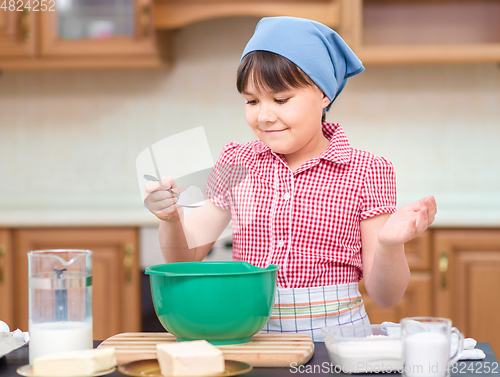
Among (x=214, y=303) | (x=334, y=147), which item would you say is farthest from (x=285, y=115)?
(x=214, y=303)

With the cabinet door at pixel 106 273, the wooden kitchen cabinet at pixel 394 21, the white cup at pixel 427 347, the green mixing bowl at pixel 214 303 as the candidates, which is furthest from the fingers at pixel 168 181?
the wooden kitchen cabinet at pixel 394 21

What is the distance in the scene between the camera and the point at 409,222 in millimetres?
753

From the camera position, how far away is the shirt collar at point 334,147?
3.41 ft

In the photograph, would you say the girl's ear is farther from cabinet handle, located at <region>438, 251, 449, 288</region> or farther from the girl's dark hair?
cabinet handle, located at <region>438, 251, 449, 288</region>

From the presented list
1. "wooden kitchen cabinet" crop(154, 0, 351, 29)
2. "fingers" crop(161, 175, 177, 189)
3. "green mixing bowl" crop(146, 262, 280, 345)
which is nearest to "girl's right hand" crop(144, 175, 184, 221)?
"fingers" crop(161, 175, 177, 189)

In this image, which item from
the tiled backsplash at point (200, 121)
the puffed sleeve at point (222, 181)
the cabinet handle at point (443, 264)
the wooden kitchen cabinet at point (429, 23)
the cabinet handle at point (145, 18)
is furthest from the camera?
the tiled backsplash at point (200, 121)

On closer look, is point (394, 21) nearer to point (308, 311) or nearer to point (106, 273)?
point (106, 273)

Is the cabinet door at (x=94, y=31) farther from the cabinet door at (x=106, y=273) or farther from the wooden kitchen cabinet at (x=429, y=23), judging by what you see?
the wooden kitchen cabinet at (x=429, y=23)

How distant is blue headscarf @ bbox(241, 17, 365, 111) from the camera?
0.95 m

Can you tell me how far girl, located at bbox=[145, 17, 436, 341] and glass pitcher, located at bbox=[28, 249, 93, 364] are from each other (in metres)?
0.21

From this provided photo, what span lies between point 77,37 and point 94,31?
0.23 feet

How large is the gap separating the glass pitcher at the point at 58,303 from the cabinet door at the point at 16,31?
179 cm

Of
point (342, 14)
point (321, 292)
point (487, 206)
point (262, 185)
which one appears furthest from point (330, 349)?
point (487, 206)

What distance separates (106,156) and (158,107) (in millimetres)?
319
